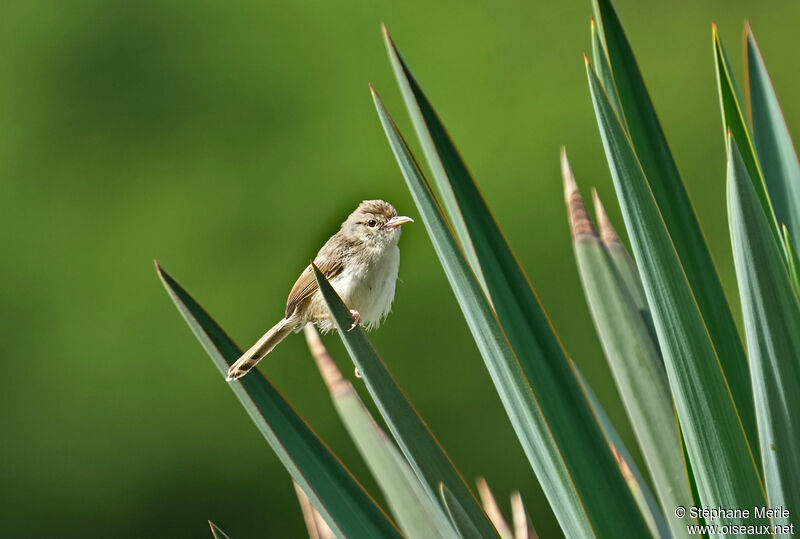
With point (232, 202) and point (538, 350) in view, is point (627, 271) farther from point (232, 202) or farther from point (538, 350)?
point (232, 202)

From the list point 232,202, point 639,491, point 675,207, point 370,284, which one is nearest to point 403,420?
point 675,207

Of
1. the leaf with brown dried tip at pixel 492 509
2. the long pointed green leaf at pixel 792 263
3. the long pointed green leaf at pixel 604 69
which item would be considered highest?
the long pointed green leaf at pixel 604 69

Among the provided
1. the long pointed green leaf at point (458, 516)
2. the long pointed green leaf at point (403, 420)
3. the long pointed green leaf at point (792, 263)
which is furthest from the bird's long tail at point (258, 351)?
the long pointed green leaf at point (792, 263)

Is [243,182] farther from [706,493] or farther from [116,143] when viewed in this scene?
[706,493]

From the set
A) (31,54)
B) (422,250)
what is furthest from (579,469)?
(31,54)

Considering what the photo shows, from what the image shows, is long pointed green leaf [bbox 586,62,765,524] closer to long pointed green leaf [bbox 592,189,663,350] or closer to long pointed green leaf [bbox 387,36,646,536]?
long pointed green leaf [bbox 387,36,646,536]

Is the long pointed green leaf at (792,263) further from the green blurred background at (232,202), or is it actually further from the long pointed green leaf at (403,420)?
the green blurred background at (232,202)

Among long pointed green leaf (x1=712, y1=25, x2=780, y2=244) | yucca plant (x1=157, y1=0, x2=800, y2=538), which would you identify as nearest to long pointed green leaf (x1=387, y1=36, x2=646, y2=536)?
yucca plant (x1=157, y1=0, x2=800, y2=538)
